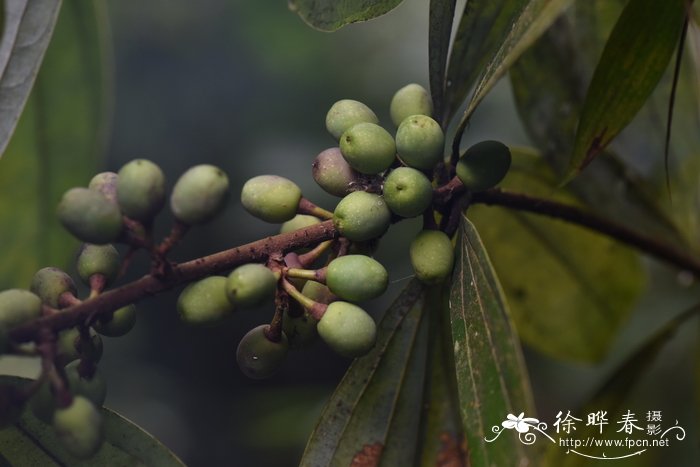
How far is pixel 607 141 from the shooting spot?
2.84 feet

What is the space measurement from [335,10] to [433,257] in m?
0.24

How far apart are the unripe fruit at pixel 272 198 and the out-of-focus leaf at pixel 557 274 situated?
511 millimetres

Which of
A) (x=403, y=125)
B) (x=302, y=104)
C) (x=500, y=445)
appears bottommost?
(x=500, y=445)

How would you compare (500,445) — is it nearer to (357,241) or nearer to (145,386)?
(357,241)

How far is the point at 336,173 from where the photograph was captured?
81 cm

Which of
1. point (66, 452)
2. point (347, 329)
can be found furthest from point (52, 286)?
point (347, 329)

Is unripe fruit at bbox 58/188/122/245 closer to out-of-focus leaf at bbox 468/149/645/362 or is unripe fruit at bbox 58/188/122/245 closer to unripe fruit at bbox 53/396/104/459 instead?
unripe fruit at bbox 53/396/104/459

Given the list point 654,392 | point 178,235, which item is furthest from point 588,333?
point 178,235

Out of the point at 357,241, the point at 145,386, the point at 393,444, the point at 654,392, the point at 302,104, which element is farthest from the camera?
the point at 302,104

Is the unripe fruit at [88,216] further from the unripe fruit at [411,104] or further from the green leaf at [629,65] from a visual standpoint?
the green leaf at [629,65]

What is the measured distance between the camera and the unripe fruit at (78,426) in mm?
660

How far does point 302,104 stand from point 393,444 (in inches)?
46.9

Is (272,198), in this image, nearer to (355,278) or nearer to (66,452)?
(355,278)

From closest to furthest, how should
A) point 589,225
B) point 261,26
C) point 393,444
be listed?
point 393,444, point 589,225, point 261,26
